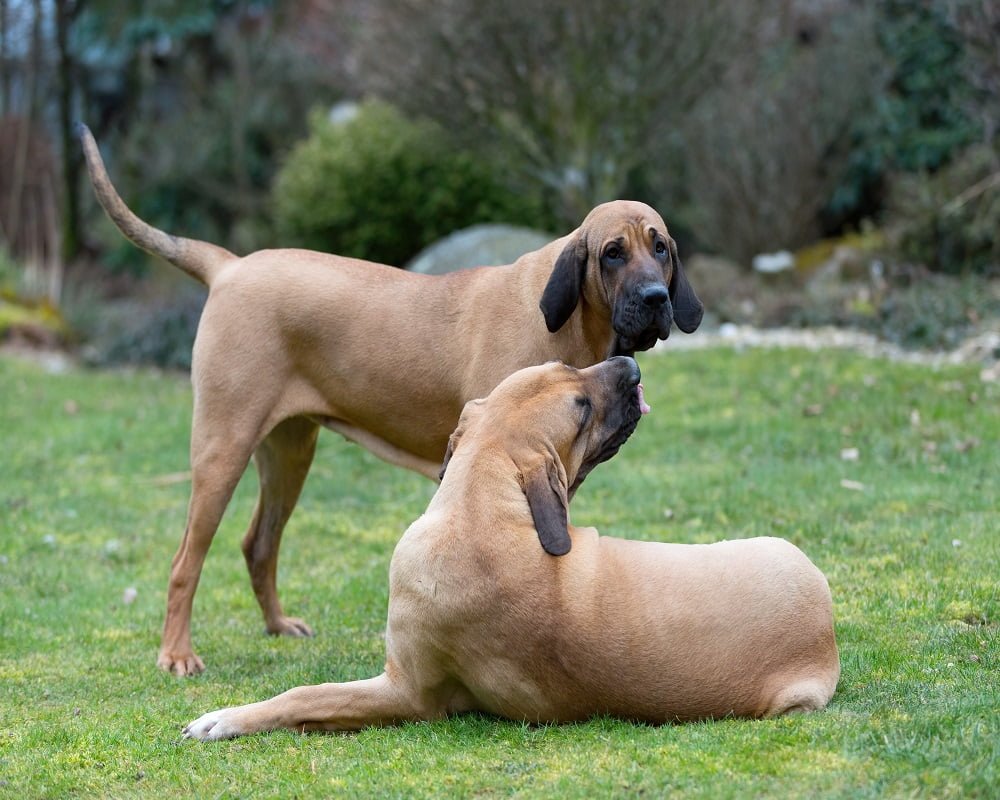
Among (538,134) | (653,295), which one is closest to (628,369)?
(653,295)

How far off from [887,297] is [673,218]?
234 inches

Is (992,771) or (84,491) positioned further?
(84,491)

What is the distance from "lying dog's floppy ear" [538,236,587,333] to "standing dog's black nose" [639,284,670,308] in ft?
1.07

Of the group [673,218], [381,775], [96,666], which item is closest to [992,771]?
[381,775]

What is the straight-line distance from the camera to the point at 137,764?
183 inches

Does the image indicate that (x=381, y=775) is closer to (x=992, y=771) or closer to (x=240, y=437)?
(x=992, y=771)

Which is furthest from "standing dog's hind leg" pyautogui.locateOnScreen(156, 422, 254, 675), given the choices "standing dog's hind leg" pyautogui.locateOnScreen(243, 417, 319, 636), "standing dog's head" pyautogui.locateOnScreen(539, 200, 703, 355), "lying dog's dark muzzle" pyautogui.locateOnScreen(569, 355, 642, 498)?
"lying dog's dark muzzle" pyautogui.locateOnScreen(569, 355, 642, 498)

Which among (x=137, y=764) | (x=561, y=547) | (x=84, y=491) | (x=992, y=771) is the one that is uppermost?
(x=561, y=547)

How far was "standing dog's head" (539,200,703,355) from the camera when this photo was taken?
5.64 metres

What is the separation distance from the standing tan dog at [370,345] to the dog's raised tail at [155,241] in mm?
104

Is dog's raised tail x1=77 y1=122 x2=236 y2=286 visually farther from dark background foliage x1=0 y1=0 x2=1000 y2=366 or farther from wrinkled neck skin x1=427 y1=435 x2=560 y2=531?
dark background foliage x1=0 y1=0 x2=1000 y2=366

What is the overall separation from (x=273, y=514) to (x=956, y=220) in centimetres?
978

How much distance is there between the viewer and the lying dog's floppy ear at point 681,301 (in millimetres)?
6000

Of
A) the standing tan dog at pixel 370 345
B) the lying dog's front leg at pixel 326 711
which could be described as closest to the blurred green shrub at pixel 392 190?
the standing tan dog at pixel 370 345
